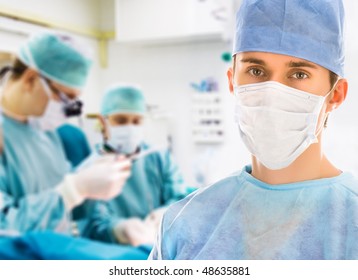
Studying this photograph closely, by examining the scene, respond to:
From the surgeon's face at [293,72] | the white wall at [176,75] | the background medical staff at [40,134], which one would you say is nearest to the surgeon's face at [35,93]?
the background medical staff at [40,134]

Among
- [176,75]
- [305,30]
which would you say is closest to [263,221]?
[305,30]

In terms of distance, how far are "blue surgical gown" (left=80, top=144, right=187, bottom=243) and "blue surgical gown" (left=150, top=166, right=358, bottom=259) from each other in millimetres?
1077

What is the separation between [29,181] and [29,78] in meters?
0.39

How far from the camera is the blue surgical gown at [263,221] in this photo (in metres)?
0.59

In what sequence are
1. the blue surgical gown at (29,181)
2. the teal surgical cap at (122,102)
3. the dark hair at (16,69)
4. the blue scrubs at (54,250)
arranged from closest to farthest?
1. the blue scrubs at (54,250)
2. the blue surgical gown at (29,181)
3. the dark hair at (16,69)
4. the teal surgical cap at (122,102)

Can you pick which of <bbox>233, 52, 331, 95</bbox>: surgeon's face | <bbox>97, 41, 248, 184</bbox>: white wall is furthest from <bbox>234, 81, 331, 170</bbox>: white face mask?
<bbox>97, 41, 248, 184</bbox>: white wall

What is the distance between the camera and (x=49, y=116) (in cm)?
162

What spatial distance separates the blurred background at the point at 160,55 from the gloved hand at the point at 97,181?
0.44ft

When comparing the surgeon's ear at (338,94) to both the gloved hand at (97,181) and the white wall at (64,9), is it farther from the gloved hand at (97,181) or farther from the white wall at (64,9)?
the gloved hand at (97,181)

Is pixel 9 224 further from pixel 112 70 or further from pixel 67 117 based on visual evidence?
pixel 112 70

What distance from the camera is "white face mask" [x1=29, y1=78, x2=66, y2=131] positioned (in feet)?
5.28

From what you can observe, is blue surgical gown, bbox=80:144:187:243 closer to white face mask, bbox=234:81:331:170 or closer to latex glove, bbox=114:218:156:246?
latex glove, bbox=114:218:156:246
